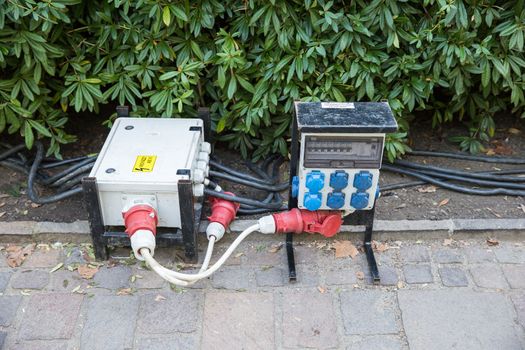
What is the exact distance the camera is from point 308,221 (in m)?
3.01

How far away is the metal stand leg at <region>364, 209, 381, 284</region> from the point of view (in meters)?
3.01

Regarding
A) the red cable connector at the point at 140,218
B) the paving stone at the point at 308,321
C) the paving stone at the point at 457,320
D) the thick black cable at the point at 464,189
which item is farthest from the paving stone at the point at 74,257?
the thick black cable at the point at 464,189

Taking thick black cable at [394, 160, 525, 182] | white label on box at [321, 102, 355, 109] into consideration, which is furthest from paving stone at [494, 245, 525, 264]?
white label on box at [321, 102, 355, 109]

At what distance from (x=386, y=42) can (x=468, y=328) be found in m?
1.62

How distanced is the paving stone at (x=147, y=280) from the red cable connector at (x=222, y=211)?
0.42 m

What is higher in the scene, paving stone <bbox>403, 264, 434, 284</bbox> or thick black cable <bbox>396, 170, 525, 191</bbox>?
thick black cable <bbox>396, 170, 525, 191</bbox>

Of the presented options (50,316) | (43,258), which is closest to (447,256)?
(50,316)

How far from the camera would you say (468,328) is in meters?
2.74

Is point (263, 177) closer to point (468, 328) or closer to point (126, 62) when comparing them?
point (126, 62)

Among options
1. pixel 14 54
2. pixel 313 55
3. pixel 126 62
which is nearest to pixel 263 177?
pixel 313 55

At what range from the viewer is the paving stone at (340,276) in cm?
301

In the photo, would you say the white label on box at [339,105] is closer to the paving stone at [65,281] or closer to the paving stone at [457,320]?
the paving stone at [457,320]

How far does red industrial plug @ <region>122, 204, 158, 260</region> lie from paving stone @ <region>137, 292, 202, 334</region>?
26 centimetres

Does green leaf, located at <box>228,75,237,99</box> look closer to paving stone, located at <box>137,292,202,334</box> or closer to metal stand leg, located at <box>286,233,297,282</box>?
metal stand leg, located at <box>286,233,297,282</box>
